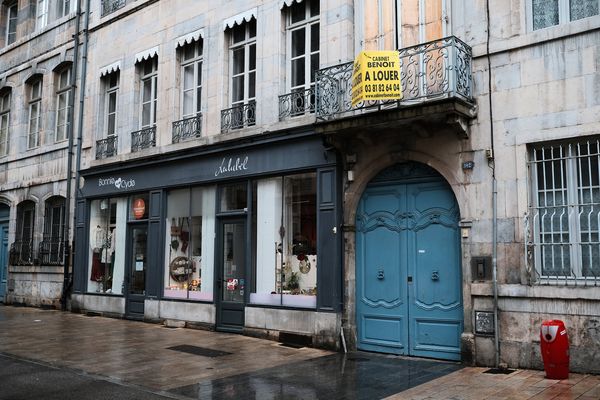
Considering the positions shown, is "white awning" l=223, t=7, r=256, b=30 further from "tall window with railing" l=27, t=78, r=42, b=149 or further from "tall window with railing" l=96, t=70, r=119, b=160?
"tall window with railing" l=27, t=78, r=42, b=149

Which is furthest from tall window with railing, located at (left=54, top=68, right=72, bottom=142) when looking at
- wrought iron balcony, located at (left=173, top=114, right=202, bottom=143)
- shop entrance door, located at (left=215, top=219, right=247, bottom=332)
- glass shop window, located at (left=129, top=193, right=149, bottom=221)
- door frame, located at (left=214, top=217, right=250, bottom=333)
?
shop entrance door, located at (left=215, top=219, right=247, bottom=332)

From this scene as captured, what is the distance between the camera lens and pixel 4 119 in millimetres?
19953

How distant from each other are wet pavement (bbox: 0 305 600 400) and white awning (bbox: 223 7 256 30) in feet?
21.3

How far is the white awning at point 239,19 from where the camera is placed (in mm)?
11890

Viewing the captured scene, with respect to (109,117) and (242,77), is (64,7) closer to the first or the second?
(109,117)

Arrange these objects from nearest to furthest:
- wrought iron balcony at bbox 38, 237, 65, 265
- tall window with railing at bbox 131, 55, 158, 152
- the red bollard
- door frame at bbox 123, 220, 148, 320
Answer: the red bollard
door frame at bbox 123, 220, 148, 320
tall window with railing at bbox 131, 55, 158, 152
wrought iron balcony at bbox 38, 237, 65, 265

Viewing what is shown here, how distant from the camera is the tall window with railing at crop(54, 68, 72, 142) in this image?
55.6ft

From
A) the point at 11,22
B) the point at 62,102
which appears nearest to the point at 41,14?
the point at 11,22

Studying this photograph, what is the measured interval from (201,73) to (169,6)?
205 centimetres

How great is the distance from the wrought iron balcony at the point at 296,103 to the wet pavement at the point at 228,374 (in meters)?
4.28

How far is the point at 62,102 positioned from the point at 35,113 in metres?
1.77

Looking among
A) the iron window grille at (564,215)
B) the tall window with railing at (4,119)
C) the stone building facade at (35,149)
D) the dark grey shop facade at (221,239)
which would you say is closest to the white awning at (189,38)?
the dark grey shop facade at (221,239)

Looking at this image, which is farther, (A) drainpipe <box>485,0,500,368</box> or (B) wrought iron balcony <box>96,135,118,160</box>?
(B) wrought iron balcony <box>96,135,118,160</box>

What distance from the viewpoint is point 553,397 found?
621 centimetres
